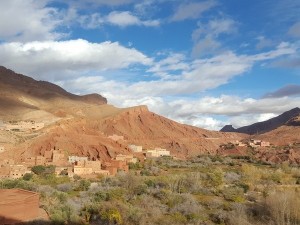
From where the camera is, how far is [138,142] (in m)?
101

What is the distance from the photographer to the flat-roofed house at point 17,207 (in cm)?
2416

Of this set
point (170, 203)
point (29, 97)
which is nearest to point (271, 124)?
point (29, 97)

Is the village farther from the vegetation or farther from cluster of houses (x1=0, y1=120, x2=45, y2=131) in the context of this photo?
the vegetation

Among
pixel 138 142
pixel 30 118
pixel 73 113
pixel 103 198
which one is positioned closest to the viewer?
pixel 103 198

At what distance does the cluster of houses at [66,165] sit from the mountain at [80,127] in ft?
11.5

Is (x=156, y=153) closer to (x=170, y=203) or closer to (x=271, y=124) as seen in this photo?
(x=170, y=203)

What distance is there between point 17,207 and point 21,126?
5586cm

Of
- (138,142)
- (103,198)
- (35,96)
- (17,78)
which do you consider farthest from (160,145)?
(103,198)

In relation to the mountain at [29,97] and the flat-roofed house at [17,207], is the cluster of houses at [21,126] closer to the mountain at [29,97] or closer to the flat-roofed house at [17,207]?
the mountain at [29,97]

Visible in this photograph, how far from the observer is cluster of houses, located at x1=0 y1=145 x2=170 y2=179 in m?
51.4

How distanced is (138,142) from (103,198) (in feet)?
226

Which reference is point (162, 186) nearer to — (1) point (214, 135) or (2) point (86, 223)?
(2) point (86, 223)

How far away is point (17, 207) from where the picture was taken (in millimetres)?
24922

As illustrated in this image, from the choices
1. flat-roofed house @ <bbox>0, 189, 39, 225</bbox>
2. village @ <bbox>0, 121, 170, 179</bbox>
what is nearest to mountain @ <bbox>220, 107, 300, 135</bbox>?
village @ <bbox>0, 121, 170, 179</bbox>
